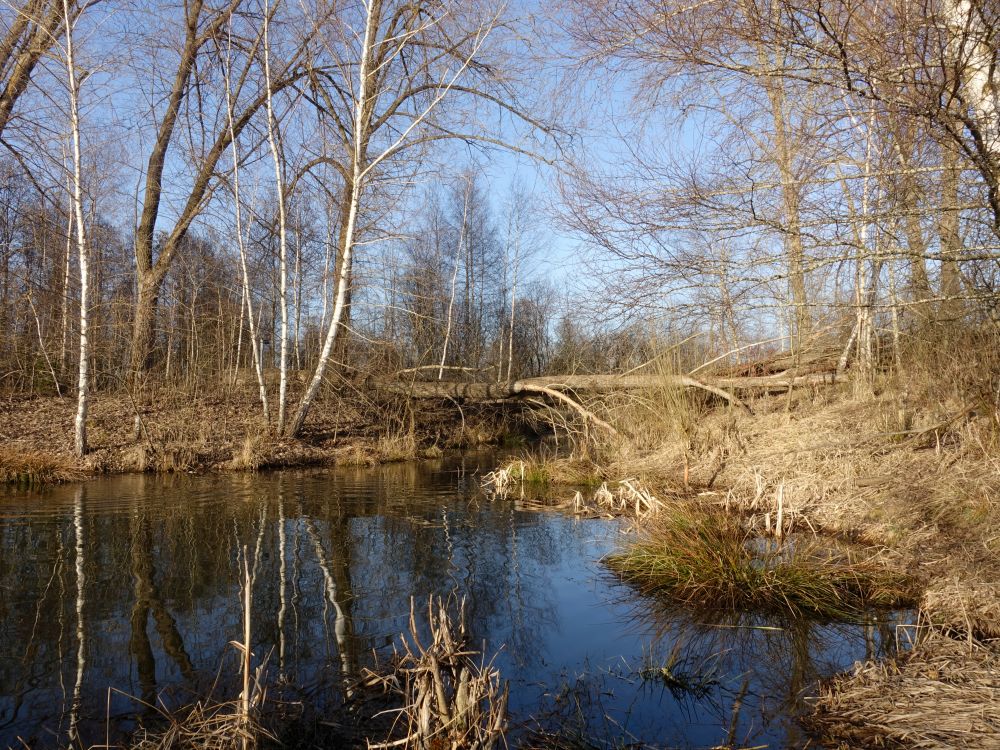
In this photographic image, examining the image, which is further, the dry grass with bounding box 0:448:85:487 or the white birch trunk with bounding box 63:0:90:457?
the white birch trunk with bounding box 63:0:90:457

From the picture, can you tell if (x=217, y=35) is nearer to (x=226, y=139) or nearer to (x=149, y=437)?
(x=226, y=139)

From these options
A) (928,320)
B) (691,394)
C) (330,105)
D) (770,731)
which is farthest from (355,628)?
(330,105)

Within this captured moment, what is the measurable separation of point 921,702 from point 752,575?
1.86m

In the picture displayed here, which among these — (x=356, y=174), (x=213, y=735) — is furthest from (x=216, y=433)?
(x=213, y=735)

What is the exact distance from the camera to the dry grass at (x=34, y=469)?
33.9 feet

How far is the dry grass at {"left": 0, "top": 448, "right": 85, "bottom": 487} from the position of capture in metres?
Answer: 10.3

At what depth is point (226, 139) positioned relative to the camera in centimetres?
1728

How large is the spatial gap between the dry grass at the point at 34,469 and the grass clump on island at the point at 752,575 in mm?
9605

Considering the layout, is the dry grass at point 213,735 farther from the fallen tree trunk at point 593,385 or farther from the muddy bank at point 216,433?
the muddy bank at point 216,433

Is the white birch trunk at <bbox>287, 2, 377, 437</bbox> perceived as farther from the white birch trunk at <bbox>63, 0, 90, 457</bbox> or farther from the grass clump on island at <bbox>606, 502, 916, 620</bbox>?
the grass clump on island at <bbox>606, 502, 916, 620</bbox>

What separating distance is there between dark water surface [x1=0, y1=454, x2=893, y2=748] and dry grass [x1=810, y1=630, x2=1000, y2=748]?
0.75ft

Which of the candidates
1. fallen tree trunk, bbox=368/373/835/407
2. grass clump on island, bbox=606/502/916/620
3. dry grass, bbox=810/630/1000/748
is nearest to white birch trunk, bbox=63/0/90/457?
fallen tree trunk, bbox=368/373/835/407

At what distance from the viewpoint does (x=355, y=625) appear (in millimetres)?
4406

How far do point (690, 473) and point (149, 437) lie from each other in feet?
32.1
